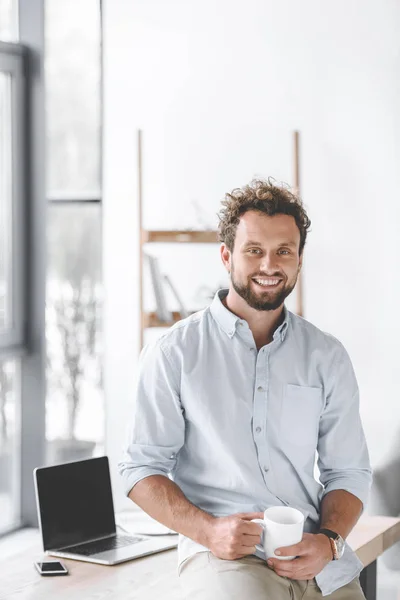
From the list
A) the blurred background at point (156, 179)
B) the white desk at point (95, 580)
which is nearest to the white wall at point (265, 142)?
the blurred background at point (156, 179)

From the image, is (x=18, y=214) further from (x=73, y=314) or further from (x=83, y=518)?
(x=83, y=518)

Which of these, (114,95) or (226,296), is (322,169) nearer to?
(114,95)

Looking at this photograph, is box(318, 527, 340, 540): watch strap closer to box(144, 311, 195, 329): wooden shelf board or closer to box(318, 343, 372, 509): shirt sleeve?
box(318, 343, 372, 509): shirt sleeve

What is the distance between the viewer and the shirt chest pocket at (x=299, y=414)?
1988 millimetres

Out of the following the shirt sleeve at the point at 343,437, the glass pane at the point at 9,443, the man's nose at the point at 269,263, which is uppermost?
the man's nose at the point at 269,263

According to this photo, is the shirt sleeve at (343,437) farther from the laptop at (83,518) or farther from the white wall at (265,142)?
the white wall at (265,142)

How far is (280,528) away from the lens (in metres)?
1.71

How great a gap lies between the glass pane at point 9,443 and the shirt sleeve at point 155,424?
6.28 ft

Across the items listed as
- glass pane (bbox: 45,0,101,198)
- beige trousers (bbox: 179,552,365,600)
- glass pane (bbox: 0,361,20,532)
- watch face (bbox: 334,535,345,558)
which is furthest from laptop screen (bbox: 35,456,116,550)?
glass pane (bbox: 45,0,101,198)

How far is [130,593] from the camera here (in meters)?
2.08

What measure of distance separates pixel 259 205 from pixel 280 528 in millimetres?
750

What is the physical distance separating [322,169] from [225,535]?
74.5 inches

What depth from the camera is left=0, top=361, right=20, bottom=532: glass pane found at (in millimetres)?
A: 3805

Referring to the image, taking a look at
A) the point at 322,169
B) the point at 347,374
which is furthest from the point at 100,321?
the point at 347,374
